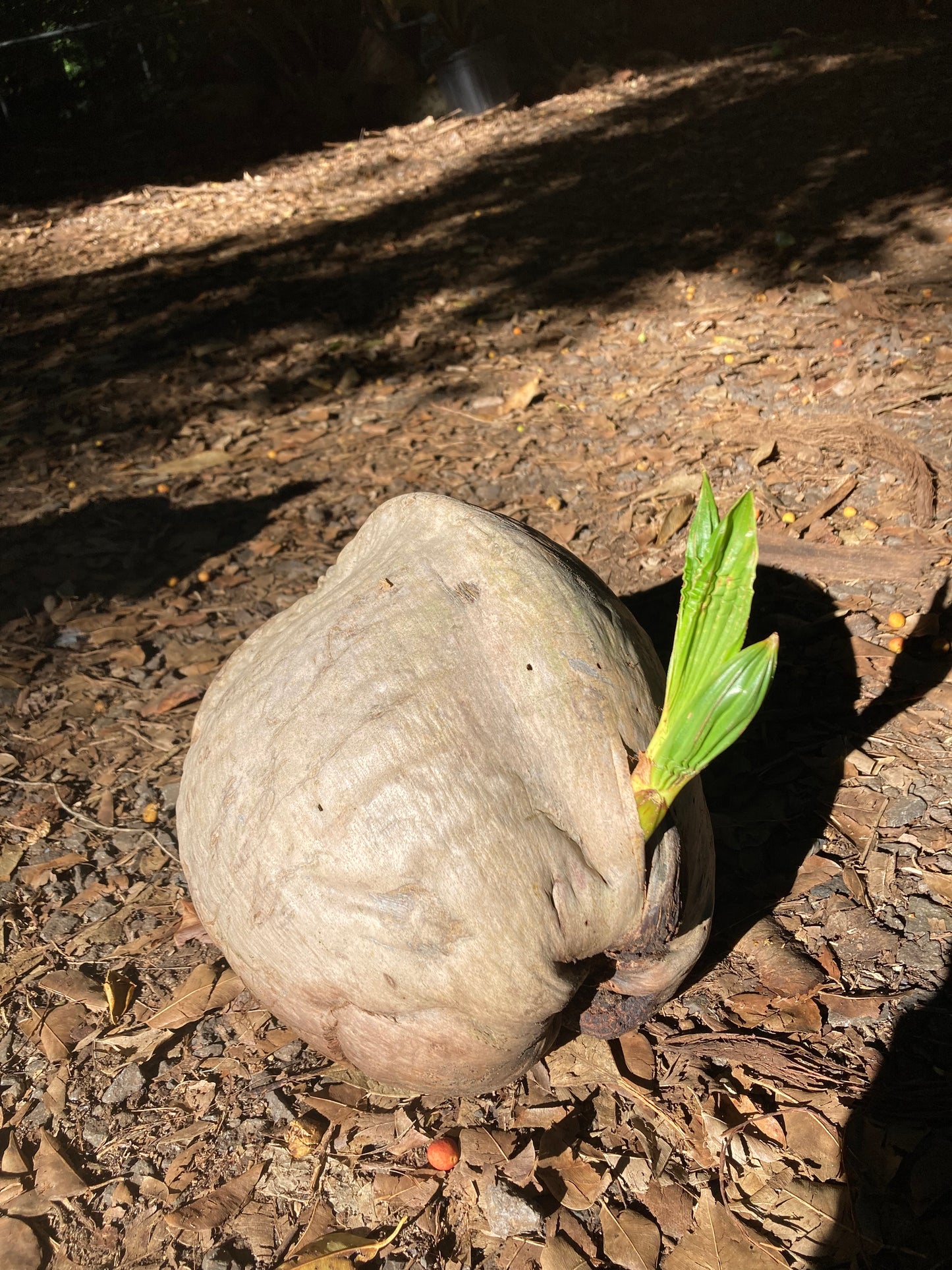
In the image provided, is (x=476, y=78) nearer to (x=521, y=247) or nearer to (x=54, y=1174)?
(x=521, y=247)

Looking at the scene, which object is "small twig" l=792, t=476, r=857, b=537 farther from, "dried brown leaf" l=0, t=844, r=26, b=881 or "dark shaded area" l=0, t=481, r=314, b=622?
"dried brown leaf" l=0, t=844, r=26, b=881

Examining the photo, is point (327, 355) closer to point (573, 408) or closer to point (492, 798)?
point (573, 408)

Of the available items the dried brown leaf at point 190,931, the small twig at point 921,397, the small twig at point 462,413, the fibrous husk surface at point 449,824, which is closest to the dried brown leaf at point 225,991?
the dried brown leaf at point 190,931

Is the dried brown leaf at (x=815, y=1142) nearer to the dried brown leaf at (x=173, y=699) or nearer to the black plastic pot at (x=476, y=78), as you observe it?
the dried brown leaf at (x=173, y=699)

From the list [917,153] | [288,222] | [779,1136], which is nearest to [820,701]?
[779,1136]

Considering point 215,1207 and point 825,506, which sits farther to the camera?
point 825,506

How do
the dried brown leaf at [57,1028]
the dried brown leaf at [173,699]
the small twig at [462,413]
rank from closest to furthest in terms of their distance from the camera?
the dried brown leaf at [57,1028] → the dried brown leaf at [173,699] → the small twig at [462,413]

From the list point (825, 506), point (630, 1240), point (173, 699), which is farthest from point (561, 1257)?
point (825, 506)
